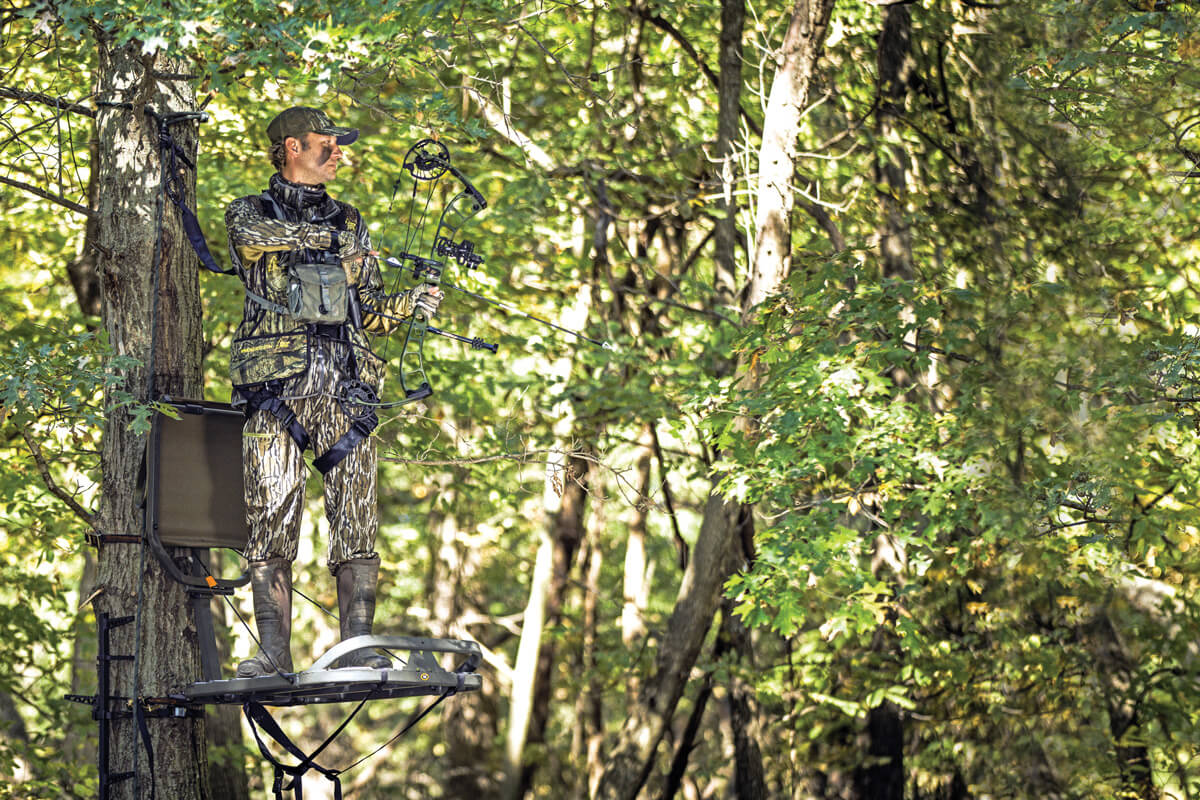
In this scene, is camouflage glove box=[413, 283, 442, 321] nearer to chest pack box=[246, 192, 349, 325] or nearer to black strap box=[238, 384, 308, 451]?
chest pack box=[246, 192, 349, 325]

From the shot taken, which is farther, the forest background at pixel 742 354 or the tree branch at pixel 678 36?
the tree branch at pixel 678 36

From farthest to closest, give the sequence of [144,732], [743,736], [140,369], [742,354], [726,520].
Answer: [743,736]
[726,520]
[742,354]
[140,369]
[144,732]

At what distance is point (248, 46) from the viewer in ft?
22.6

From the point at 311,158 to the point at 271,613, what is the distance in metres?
1.93

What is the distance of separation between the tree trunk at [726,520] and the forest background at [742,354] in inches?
1.4

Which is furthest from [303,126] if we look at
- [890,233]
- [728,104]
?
[890,233]

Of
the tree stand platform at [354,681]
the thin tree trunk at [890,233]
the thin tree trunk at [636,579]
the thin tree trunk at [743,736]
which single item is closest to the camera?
the tree stand platform at [354,681]

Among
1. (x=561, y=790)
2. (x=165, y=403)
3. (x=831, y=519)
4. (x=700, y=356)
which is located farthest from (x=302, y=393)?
(x=561, y=790)

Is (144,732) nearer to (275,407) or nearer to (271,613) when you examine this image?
(271,613)

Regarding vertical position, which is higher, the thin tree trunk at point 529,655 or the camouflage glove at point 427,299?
the camouflage glove at point 427,299

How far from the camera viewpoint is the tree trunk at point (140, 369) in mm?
6301

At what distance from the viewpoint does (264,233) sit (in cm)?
586

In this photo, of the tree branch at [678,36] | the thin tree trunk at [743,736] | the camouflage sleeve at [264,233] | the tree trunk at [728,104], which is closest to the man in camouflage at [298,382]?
the camouflage sleeve at [264,233]

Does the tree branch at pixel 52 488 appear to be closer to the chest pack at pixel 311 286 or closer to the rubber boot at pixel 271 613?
the rubber boot at pixel 271 613
